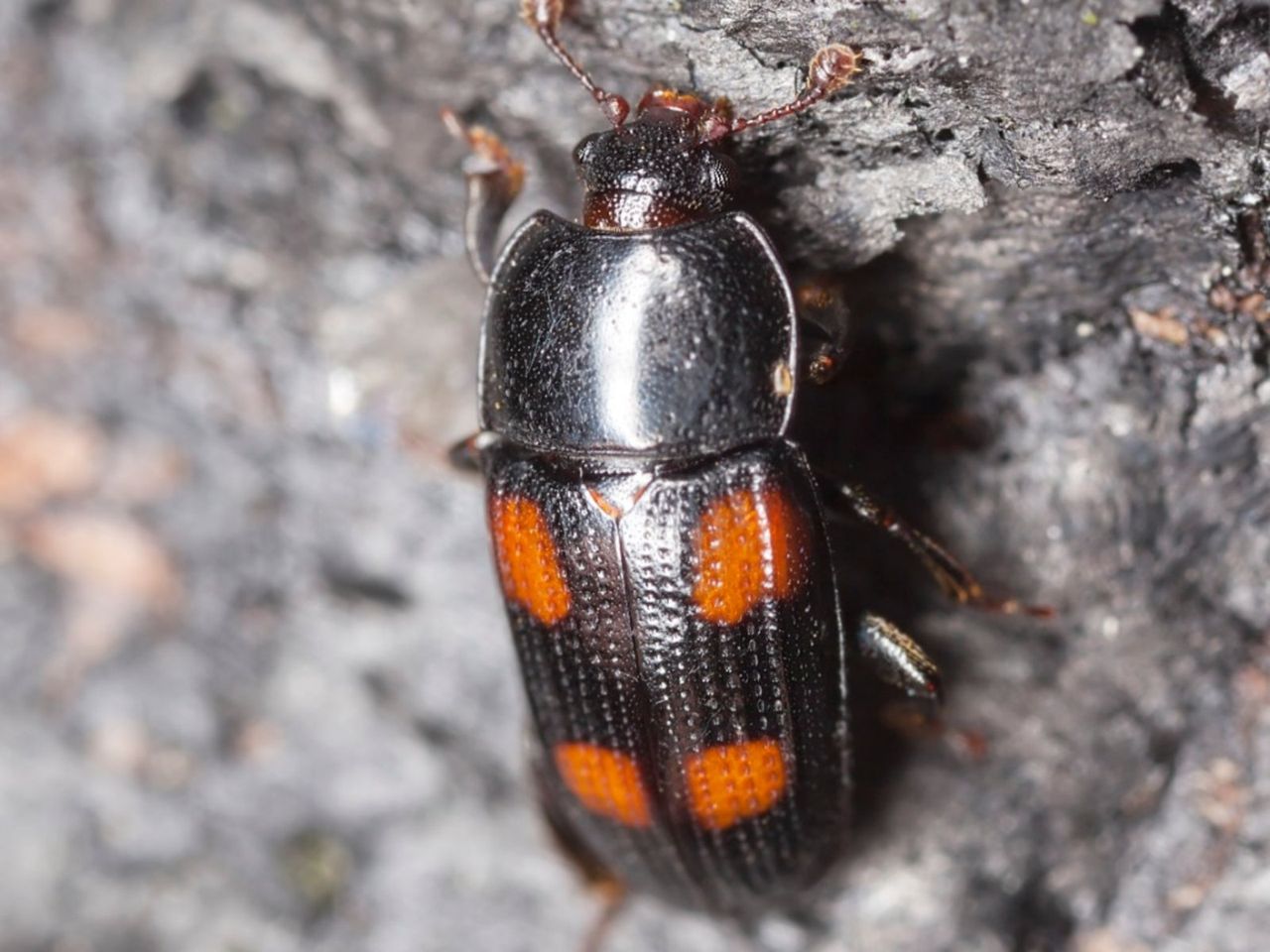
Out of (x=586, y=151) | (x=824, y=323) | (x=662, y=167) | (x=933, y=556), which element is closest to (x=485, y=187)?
(x=586, y=151)

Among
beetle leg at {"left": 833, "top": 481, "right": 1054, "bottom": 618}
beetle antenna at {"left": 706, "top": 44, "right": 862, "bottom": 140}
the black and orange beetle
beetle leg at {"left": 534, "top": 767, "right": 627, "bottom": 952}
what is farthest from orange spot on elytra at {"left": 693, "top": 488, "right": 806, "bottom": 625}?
beetle leg at {"left": 534, "top": 767, "right": 627, "bottom": 952}

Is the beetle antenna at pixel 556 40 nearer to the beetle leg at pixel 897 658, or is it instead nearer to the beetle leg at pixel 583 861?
the beetle leg at pixel 897 658

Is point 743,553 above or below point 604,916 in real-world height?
above

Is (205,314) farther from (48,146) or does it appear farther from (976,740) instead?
(976,740)

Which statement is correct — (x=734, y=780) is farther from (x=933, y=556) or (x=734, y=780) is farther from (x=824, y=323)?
(x=824, y=323)

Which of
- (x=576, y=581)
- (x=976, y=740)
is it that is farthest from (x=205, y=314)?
(x=976, y=740)

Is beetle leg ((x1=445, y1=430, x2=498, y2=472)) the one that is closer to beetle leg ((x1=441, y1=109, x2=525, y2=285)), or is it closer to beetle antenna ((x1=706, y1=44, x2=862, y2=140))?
beetle leg ((x1=441, y1=109, x2=525, y2=285))

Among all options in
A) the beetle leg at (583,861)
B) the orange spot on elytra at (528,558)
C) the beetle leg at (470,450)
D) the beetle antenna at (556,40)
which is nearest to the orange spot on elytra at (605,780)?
the beetle leg at (583,861)
